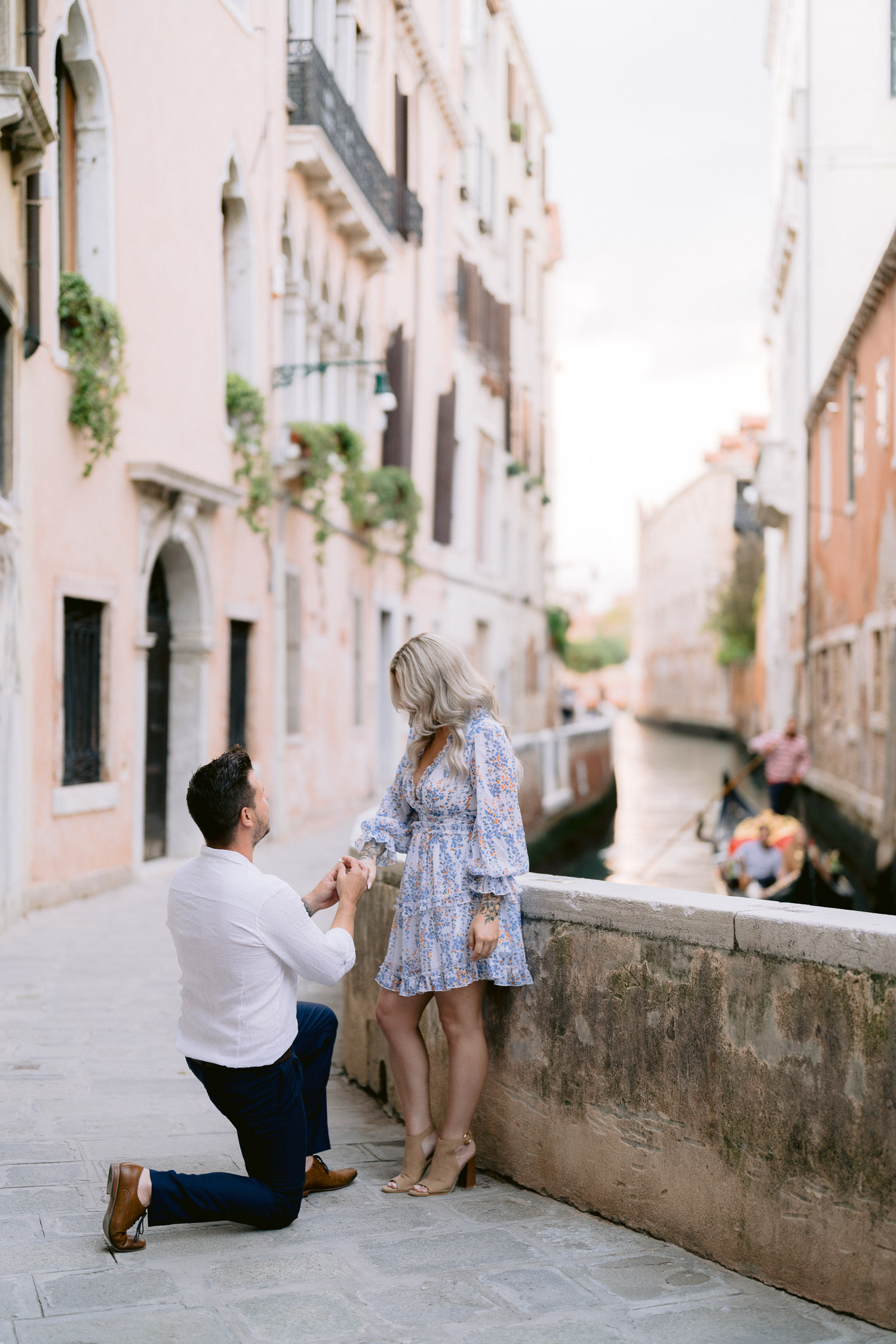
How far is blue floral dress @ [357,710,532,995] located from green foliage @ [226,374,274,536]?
28.8ft

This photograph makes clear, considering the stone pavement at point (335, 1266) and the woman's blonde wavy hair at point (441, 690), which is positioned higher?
the woman's blonde wavy hair at point (441, 690)

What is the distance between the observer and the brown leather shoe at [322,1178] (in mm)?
3738

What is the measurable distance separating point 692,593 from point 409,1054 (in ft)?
204

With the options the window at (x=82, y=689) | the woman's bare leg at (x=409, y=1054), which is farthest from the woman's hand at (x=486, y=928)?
the window at (x=82, y=689)

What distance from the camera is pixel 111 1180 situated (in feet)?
10.5

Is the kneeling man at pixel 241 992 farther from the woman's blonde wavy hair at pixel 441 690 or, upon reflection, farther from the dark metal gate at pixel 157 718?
the dark metal gate at pixel 157 718

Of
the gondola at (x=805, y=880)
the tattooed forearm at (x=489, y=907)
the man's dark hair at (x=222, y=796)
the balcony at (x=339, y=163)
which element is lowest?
the gondola at (x=805, y=880)

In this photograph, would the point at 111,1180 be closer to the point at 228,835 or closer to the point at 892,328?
the point at 228,835

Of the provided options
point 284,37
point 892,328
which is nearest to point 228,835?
point 284,37

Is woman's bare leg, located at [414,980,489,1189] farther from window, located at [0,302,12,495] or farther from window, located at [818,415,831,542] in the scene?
window, located at [818,415,831,542]

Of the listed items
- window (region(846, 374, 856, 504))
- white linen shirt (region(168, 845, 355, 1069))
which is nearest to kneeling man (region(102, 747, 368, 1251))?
white linen shirt (region(168, 845, 355, 1069))

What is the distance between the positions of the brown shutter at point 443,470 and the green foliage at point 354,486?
191cm

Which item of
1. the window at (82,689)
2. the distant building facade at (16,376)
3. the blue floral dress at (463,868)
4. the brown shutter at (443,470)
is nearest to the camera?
the blue floral dress at (463,868)

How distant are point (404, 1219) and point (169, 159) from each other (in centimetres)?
889
